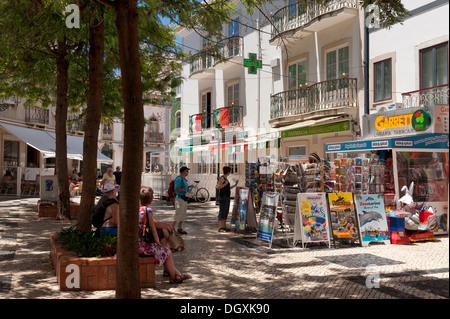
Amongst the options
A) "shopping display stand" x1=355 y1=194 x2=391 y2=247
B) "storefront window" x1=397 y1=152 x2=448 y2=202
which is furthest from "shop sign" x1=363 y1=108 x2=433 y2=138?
"shopping display stand" x1=355 y1=194 x2=391 y2=247

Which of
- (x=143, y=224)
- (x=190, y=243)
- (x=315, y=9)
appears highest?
(x=315, y=9)

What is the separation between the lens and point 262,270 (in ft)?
22.4

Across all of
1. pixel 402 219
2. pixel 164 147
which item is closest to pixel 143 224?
pixel 402 219

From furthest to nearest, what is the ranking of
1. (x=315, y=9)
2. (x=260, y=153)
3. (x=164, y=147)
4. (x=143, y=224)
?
(x=164, y=147)
(x=260, y=153)
(x=315, y=9)
(x=143, y=224)

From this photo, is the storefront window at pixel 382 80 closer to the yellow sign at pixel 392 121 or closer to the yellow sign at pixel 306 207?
the yellow sign at pixel 392 121

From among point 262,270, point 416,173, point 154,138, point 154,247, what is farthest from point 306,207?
point 154,138

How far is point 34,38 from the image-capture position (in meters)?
10.2

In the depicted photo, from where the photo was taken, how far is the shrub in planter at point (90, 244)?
5.87 m

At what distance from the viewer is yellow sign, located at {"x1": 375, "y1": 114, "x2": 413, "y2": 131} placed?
10.2m

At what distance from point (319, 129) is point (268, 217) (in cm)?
933

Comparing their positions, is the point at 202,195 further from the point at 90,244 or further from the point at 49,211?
the point at 90,244
